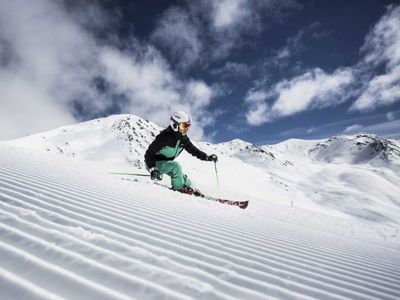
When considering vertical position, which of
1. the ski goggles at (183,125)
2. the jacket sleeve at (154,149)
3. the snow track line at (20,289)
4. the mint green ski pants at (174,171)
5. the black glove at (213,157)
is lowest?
the snow track line at (20,289)

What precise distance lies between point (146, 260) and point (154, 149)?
7.29 m

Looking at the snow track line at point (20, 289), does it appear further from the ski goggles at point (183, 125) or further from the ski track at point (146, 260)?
the ski goggles at point (183, 125)

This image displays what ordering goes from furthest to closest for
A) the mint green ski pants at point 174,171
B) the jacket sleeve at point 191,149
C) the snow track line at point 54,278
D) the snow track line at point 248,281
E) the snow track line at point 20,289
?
the jacket sleeve at point 191,149 < the mint green ski pants at point 174,171 < the snow track line at point 248,281 < the snow track line at point 54,278 < the snow track line at point 20,289

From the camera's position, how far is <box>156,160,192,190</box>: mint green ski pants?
34.4 ft

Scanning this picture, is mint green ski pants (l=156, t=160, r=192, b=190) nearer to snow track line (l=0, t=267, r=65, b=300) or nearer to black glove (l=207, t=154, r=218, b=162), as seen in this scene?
black glove (l=207, t=154, r=218, b=162)

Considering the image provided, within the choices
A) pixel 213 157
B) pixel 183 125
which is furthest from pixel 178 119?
pixel 213 157

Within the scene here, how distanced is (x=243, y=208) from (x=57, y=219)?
7.23 metres

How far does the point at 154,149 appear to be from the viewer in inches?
406

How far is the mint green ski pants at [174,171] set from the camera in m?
10.5

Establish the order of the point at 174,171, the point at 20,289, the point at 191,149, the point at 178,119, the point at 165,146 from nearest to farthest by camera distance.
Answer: the point at 20,289 → the point at 178,119 → the point at 165,146 → the point at 174,171 → the point at 191,149

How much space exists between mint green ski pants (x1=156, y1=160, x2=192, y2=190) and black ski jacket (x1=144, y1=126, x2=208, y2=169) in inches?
6.8

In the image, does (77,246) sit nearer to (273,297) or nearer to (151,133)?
(273,297)

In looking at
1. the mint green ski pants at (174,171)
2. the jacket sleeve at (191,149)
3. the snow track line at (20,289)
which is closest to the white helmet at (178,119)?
the jacket sleeve at (191,149)

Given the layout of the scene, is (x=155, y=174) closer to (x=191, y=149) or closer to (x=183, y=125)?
(x=191, y=149)
